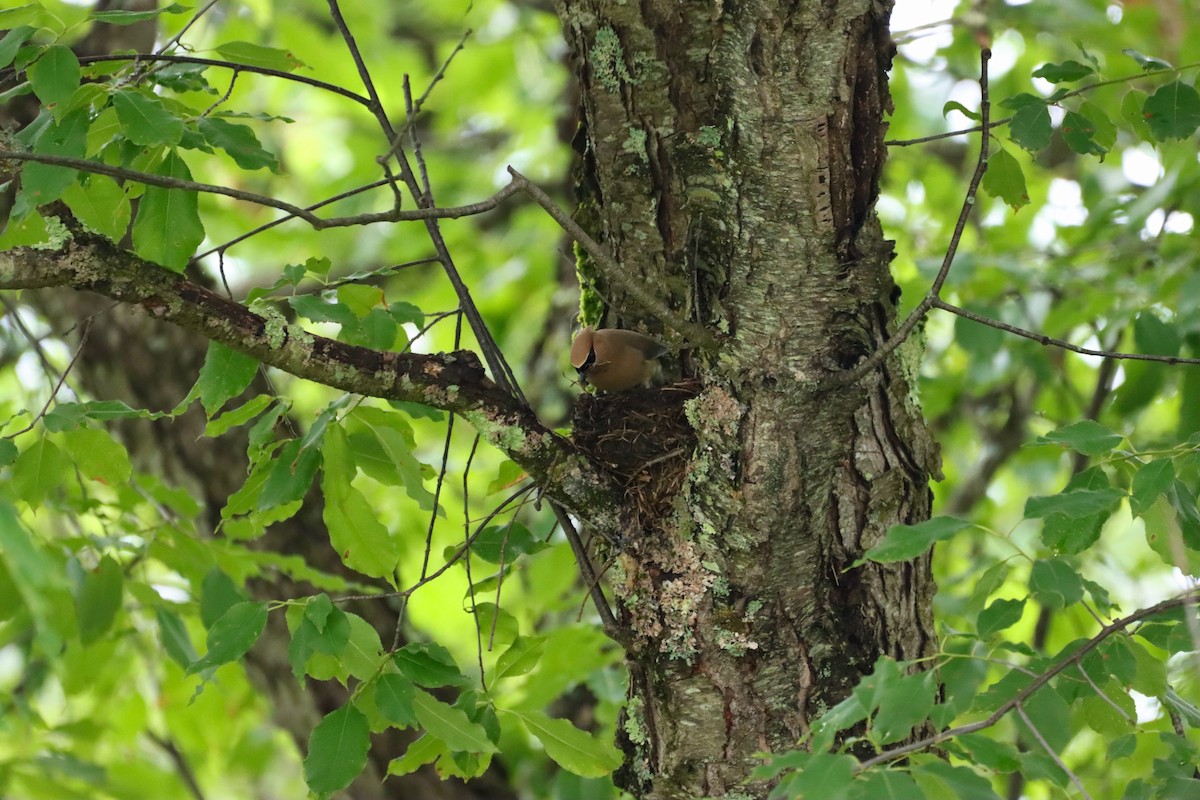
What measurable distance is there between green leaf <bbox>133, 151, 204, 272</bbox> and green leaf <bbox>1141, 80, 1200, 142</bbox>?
5.00ft

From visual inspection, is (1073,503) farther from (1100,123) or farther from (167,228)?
(167,228)

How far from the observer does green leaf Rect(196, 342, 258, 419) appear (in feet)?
5.39

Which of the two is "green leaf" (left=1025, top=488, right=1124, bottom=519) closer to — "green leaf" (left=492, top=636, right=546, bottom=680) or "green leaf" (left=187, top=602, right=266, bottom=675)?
"green leaf" (left=492, top=636, right=546, bottom=680)

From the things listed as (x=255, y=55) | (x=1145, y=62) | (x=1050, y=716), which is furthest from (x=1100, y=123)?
(x=255, y=55)

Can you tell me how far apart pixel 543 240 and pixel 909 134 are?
6.09 ft

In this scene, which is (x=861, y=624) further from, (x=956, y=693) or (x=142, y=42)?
(x=142, y=42)

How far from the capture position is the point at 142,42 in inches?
131

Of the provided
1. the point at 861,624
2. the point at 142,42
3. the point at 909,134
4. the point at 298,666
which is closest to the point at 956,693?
the point at 861,624

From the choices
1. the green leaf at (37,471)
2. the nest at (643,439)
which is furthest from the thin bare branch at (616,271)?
the green leaf at (37,471)

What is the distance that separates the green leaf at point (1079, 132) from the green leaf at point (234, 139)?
1328 mm

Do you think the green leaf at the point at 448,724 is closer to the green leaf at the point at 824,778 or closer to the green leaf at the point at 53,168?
the green leaf at the point at 824,778

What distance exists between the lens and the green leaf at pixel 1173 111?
5.93 ft

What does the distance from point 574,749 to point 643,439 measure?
0.52 metres

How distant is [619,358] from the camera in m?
2.06
